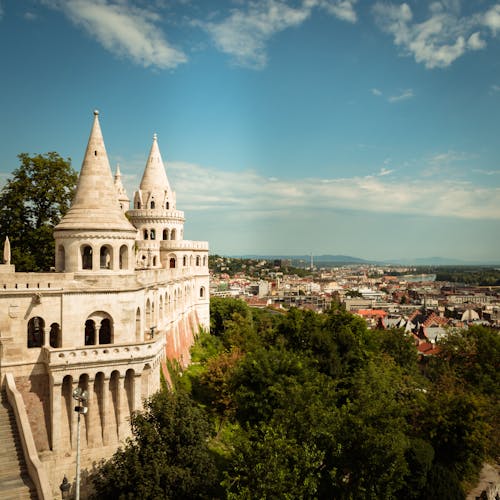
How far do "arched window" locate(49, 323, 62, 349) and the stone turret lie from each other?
7.98ft

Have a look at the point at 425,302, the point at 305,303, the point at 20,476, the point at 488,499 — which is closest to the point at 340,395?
the point at 488,499

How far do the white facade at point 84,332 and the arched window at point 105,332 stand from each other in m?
0.05

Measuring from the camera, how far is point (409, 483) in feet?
67.4

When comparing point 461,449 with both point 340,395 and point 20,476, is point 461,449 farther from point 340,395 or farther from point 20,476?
point 20,476

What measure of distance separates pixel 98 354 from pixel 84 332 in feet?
5.84

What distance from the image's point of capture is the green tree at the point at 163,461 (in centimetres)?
1568

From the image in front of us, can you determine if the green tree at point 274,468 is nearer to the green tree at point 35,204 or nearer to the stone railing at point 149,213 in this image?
the green tree at point 35,204

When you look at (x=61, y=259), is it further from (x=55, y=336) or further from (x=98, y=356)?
(x=98, y=356)

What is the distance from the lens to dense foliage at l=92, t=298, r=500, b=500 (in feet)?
52.7

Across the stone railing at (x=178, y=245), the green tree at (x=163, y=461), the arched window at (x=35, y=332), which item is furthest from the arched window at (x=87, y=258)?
the stone railing at (x=178, y=245)

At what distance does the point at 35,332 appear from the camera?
20484 millimetres

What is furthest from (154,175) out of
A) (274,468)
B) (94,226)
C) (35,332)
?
(274,468)

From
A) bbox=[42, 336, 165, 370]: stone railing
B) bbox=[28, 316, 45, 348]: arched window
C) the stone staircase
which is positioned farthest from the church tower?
the stone staircase

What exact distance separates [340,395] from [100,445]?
1373 centimetres
